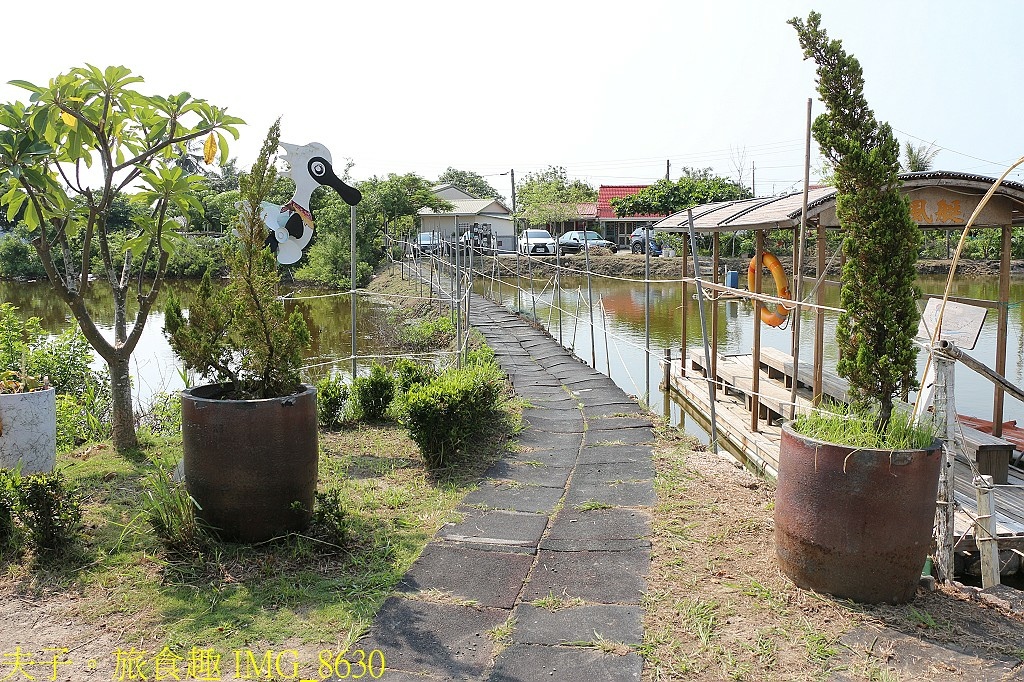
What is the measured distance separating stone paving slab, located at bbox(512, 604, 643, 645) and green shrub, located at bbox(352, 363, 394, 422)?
354cm

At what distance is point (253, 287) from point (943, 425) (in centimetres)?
335

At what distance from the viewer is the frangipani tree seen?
4082 mm

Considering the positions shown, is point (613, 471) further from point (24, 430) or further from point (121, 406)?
point (24, 430)

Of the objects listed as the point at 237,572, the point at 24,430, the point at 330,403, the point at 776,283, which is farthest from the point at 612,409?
the point at 24,430

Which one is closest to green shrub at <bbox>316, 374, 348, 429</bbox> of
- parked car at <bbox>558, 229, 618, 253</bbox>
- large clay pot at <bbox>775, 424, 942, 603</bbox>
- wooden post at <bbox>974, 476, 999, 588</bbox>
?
large clay pot at <bbox>775, 424, 942, 603</bbox>

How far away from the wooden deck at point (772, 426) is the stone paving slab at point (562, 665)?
7.02 ft

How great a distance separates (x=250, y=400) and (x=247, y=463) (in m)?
0.30

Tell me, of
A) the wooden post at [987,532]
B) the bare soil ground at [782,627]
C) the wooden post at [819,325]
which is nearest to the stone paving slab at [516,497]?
the bare soil ground at [782,627]

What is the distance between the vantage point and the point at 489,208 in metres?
46.2

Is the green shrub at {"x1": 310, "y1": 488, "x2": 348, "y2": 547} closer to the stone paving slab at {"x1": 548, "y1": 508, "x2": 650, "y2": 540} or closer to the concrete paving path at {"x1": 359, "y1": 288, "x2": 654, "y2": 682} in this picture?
the concrete paving path at {"x1": 359, "y1": 288, "x2": 654, "y2": 682}

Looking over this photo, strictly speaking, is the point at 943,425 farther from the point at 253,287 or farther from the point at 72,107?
the point at 72,107

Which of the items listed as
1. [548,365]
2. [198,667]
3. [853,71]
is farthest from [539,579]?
[548,365]

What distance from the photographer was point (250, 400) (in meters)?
3.68

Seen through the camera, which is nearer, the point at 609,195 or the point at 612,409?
the point at 612,409
